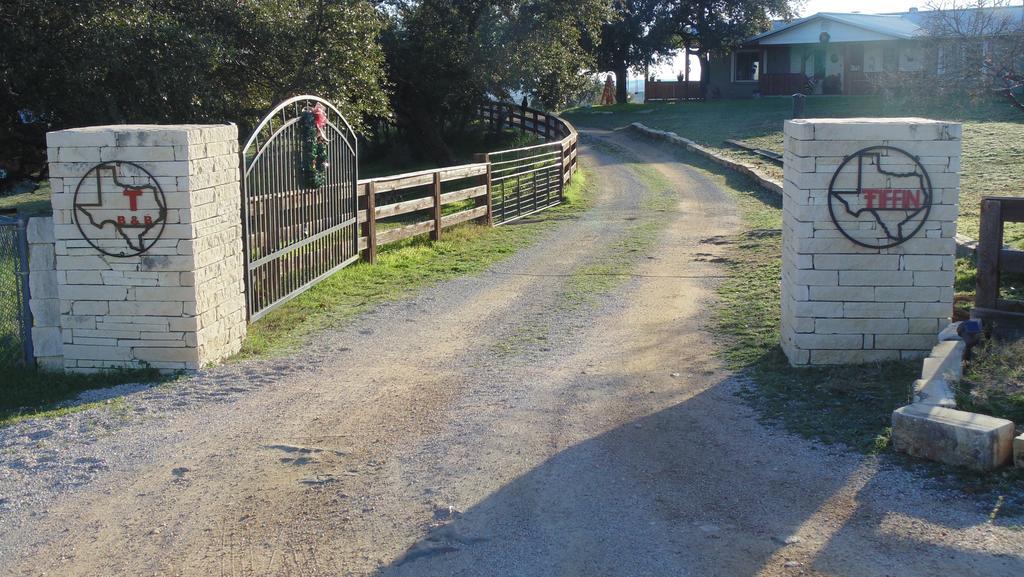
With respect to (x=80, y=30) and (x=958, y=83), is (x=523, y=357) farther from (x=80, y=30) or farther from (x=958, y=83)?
(x=80, y=30)

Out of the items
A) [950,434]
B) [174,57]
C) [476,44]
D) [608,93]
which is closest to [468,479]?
[950,434]

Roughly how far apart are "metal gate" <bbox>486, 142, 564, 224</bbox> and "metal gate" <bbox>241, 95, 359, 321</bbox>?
5.24 meters

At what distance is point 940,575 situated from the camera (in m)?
4.34

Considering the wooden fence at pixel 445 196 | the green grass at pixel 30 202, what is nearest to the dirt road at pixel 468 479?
the wooden fence at pixel 445 196

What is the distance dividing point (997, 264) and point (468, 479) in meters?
4.27

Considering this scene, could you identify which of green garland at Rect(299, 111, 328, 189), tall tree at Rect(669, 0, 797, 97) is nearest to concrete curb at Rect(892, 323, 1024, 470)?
green garland at Rect(299, 111, 328, 189)

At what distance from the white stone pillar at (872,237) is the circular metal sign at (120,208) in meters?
4.87

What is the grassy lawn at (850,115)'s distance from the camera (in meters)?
15.8

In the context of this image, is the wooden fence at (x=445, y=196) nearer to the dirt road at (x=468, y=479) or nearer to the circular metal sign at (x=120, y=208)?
the dirt road at (x=468, y=479)

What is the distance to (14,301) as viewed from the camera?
8.11 m

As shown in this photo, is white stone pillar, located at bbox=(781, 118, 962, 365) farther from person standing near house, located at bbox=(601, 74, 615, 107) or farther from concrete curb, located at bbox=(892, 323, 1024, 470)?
person standing near house, located at bbox=(601, 74, 615, 107)

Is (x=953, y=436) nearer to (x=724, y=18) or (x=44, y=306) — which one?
(x=44, y=306)

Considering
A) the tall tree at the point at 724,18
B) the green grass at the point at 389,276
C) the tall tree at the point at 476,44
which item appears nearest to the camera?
the green grass at the point at 389,276

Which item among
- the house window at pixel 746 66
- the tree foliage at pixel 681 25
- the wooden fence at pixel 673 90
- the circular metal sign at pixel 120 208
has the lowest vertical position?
the circular metal sign at pixel 120 208
